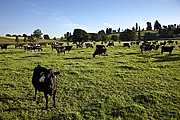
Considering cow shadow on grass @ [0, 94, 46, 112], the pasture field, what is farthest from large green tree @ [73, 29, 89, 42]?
cow shadow on grass @ [0, 94, 46, 112]

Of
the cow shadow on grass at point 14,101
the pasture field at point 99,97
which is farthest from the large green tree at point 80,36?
the cow shadow on grass at point 14,101

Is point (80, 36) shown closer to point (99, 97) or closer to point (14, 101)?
point (99, 97)

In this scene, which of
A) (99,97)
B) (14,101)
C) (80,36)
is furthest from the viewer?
(80,36)

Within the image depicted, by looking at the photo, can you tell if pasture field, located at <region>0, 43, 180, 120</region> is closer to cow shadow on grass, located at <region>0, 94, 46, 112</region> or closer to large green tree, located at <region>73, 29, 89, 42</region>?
cow shadow on grass, located at <region>0, 94, 46, 112</region>

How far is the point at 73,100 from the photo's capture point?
11461mm

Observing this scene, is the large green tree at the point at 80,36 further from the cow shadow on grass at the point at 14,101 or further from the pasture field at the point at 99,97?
the cow shadow on grass at the point at 14,101

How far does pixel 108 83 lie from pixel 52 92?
546 centimetres

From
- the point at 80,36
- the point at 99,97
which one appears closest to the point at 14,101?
the point at 99,97

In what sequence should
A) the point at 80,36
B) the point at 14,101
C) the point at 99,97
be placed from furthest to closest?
the point at 80,36, the point at 99,97, the point at 14,101

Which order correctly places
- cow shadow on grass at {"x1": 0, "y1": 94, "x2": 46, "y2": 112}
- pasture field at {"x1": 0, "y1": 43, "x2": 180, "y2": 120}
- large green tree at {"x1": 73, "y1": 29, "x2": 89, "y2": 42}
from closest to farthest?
pasture field at {"x1": 0, "y1": 43, "x2": 180, "y2": 120}, cow shadow on grass at {"x1": 0, "y1": 94, "x2": 46, "y2": 112}, large green tree at {"x1": 73, "y1": 29, "x2": 89, "y2": 42}

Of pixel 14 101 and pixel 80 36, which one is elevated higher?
pixel 80 36

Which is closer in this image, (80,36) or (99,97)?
(99,97)

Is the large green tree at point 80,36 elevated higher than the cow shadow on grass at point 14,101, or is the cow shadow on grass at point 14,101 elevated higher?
the large green tree at point 80,36

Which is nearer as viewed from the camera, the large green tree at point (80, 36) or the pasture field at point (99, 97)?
the pasture field at point (99, 97)
